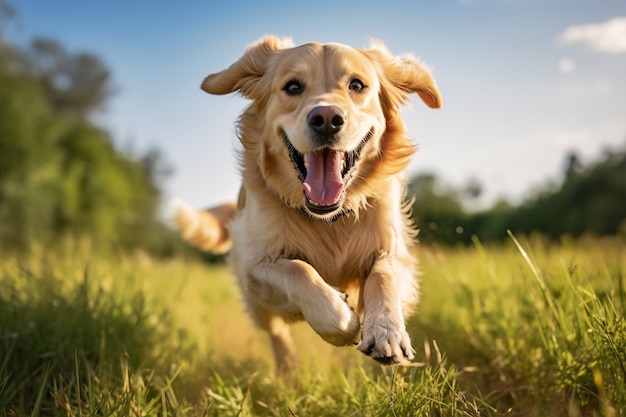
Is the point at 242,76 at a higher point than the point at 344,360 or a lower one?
higher

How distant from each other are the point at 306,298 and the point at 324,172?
0.65 m

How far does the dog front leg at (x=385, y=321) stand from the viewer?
240 centimetres

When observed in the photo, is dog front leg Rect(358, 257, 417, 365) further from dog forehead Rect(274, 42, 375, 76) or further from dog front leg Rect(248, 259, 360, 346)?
dog forehead Rect(274, 42, 375, 76)

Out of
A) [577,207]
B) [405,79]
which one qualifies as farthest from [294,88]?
[577,207]

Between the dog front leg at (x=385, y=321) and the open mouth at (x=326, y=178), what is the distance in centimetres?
42

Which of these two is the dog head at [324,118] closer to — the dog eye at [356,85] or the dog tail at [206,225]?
the dog eye at [356,85]

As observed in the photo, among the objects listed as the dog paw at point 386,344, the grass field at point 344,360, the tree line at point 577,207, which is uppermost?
the dog paw at point 386,344

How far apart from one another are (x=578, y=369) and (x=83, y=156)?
30209mm

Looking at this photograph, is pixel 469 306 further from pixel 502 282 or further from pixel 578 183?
pixel 578 183

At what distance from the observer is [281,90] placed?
317 cm

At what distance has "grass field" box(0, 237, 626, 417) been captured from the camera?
8.44ft

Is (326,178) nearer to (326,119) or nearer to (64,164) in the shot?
(326,119)

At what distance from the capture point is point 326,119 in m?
2.73

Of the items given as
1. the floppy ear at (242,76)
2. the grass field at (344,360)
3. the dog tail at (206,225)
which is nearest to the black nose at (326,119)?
the floppy ear at (242,76)
